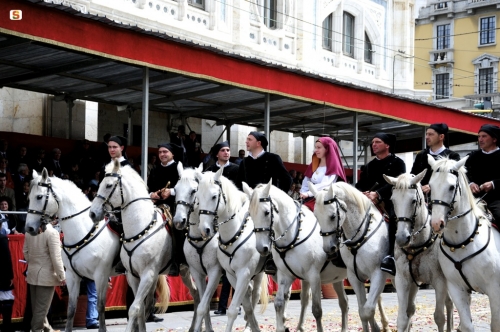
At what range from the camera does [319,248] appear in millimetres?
9734

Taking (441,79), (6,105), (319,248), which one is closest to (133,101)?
(6,105)

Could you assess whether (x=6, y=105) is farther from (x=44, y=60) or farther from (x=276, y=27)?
(x=276, y=27)

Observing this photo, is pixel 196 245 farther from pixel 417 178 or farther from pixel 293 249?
pixel 417 178

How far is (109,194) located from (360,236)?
10.2 feet

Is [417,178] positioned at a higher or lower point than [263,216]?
higher

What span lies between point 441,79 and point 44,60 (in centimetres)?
5433

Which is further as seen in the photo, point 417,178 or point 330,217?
point 330,217

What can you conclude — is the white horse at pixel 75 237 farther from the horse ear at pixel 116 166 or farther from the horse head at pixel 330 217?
the horse head at pixel 330 217

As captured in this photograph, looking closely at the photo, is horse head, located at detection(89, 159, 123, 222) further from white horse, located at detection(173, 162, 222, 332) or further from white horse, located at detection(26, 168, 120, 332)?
white horse, located at detection(173, 162, 222, 332)

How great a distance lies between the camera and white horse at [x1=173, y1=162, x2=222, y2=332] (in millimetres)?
9109

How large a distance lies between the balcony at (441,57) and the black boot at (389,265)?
5688 cm

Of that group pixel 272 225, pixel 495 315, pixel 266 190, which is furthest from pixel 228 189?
pixel 495 315

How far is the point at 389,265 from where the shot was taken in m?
8.83

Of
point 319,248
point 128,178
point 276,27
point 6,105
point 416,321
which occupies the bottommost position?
point 416,321
